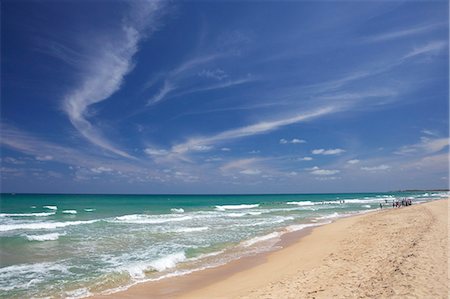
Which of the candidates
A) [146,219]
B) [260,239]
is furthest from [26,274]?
[146,219]

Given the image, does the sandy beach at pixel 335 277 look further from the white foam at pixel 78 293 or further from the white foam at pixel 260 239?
the white foam at pixel 260 239

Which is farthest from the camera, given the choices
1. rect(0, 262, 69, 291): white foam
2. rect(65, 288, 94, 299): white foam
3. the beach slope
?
rect(0, 262, 69, 291): white foam

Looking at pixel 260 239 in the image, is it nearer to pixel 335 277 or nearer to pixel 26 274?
pixel 335 277

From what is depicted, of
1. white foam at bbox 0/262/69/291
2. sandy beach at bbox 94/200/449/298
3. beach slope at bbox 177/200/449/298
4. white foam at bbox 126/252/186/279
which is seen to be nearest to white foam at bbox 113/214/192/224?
white foam at bbox 126/252/186/279

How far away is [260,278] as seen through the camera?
30.9ft

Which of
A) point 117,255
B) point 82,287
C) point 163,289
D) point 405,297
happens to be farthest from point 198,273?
point 405,297

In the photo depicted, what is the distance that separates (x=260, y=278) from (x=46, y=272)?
7.57m

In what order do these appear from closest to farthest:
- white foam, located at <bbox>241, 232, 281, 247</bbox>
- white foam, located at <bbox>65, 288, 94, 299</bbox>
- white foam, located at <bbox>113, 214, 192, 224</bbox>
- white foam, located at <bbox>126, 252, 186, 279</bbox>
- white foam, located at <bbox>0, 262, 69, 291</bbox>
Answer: white foam, located at <bbox>65, 288, 94, 299</bbox> < white foam, located at <bbox>0, 262, 69, 291</bbox> < white foam, located at <bbox>126, 252, 186, 279</bbox> < white foam, located at <bbox>241, 232, 281, 247</bbox> < white foam, located at <bbox>113, 214, 192, 224</bbox>

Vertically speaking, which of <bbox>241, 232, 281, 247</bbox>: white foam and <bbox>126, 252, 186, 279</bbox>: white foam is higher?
<bbox>126, 252, 186, 279</bbox>: white foam

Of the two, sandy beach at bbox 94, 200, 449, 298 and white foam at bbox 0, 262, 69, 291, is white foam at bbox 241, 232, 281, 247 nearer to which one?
sandy beach at bbox 94, 200, 449, 298

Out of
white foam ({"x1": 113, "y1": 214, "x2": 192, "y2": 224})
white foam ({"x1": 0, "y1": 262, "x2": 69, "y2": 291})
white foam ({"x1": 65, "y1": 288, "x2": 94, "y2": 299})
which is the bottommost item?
white foam ({"x1": 113, "y1": 214, "x2": 192, "y2": 224})

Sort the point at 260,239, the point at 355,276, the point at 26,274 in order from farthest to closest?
the point at 260,239, the point at 26,274, the point at 355,276

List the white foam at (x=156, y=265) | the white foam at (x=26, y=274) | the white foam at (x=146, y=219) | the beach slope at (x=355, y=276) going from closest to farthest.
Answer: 1. the beach slope at (x=355, y=276)
2. the white foam at (x=26, y=274)
3. the white foam at (x=156, y=265)
4. the white foam at (x=146, y=219)

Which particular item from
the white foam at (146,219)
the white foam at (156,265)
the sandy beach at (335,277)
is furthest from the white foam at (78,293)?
the white foam at (146,219)
